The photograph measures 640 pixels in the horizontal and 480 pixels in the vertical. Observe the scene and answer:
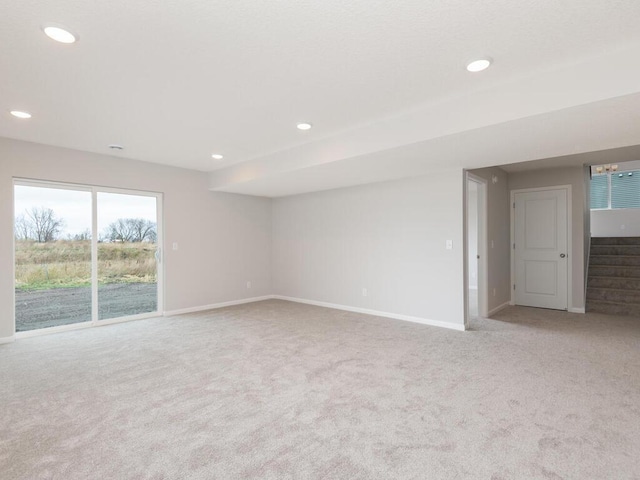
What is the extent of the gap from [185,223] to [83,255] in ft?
4.93

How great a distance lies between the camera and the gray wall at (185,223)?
4141mm

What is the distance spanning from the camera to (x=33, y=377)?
3.08 m

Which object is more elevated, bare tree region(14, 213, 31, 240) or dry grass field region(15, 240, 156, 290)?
bare tree region(14, 213, 31, 240)

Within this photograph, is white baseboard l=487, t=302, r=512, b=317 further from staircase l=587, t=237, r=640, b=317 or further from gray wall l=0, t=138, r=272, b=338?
gray wall l=0, t=138, r=272, b=338

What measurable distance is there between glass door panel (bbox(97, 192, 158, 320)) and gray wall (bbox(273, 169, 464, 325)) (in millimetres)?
2436

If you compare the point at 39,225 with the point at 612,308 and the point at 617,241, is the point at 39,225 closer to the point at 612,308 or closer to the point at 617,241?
the point at 612,308

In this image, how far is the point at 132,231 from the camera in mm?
5273

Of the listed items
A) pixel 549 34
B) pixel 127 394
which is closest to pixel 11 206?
pixel 127 394

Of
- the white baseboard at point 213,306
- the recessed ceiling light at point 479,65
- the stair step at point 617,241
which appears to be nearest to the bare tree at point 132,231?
the white baseboard at point 213,306

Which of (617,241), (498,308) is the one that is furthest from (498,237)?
Answer: (617,241)

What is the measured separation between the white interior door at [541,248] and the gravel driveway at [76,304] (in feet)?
20.6

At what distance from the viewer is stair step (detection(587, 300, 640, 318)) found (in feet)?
17.3

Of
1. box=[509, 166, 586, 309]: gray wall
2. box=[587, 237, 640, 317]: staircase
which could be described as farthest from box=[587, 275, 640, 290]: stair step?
box=[509, 166, 586, 309]: gray wall

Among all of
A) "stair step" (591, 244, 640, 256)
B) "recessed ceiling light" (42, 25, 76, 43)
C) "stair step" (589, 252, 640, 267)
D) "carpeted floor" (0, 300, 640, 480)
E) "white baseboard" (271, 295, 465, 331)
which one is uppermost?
"recessed ceiling light" (42, 25, 76, 43)
